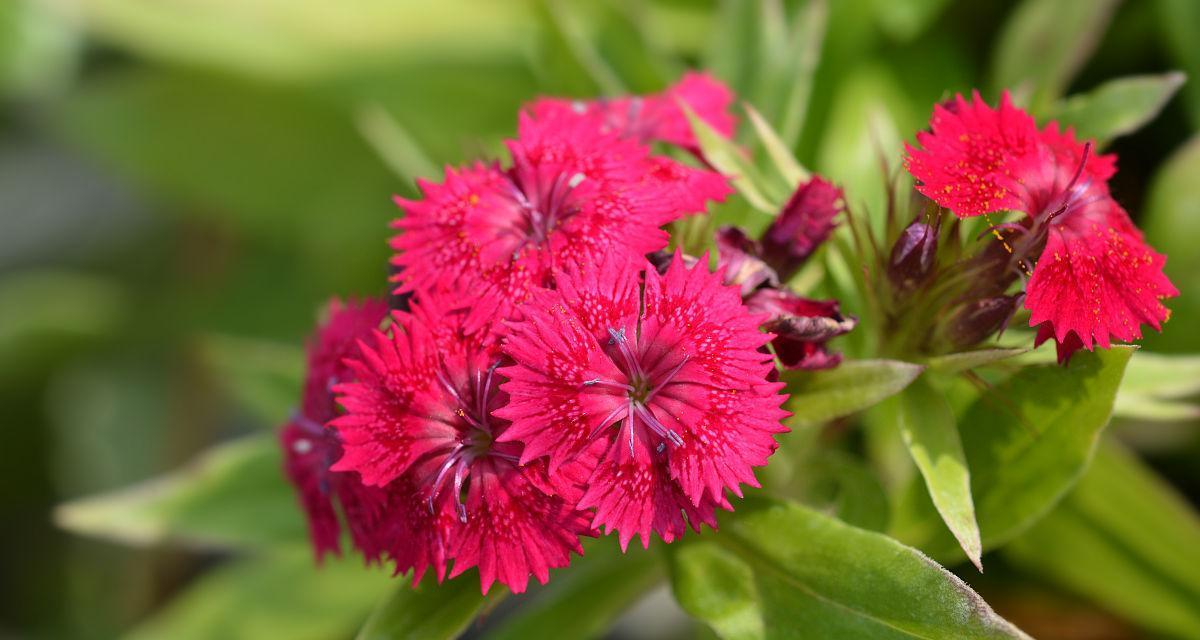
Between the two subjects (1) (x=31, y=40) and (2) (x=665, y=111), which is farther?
(1) (x=31, y=40)

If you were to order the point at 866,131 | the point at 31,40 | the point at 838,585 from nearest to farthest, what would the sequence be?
1. the point at 838,585
2. the point at 866,131
3. the point at 31,40

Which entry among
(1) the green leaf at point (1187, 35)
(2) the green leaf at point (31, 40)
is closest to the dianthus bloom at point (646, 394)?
(1) the green leaf at point (1187, 35)

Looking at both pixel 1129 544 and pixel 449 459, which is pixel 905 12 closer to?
pixel 1129 544

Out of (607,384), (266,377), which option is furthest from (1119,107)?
(266,377)

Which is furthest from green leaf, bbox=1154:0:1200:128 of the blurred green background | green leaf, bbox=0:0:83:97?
green leaf, bbox=0:0:83:97

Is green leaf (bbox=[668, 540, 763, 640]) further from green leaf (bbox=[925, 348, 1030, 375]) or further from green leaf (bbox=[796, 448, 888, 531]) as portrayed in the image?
green leaf (bbox=[925, 348, 1030, 375])

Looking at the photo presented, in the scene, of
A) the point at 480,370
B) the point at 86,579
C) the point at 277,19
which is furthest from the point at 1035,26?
the point at 86,579
